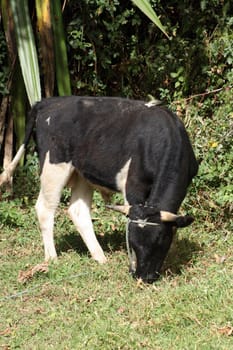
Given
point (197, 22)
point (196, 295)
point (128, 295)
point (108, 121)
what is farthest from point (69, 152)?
point (197, 22)

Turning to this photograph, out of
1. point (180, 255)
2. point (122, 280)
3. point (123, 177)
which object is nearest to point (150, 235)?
point (122, 280)

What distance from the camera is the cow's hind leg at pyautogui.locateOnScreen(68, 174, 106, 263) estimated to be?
7705 millimetres

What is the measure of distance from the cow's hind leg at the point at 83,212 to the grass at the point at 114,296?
0.15 metres

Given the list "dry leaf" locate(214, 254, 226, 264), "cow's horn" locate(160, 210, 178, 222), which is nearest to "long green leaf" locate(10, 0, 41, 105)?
"cow's horn" locate(160, 210, 178, 222)

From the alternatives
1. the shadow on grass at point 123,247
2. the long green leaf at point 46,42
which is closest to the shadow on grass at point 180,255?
the shadow on grass at point 123,247

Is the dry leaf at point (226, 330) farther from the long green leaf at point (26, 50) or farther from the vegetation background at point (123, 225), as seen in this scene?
the long green leaf at point (26, 50)

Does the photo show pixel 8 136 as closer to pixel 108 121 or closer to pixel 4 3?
pixel 4 3

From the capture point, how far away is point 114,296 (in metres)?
6.49

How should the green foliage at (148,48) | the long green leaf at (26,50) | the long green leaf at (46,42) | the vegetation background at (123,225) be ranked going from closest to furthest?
the vegetation background at (123,225) → the long green leaf at (26,50) → the long green leaf at (46,42) → the green foliage at (148,48)

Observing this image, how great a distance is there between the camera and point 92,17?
32.8ft

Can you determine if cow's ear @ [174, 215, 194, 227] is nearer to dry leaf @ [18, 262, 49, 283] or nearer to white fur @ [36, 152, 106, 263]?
white fur @ [36, 152, 106, 263]

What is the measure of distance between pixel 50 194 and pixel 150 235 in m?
1.36

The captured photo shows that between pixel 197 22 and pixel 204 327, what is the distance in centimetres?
569

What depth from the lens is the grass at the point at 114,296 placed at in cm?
557
